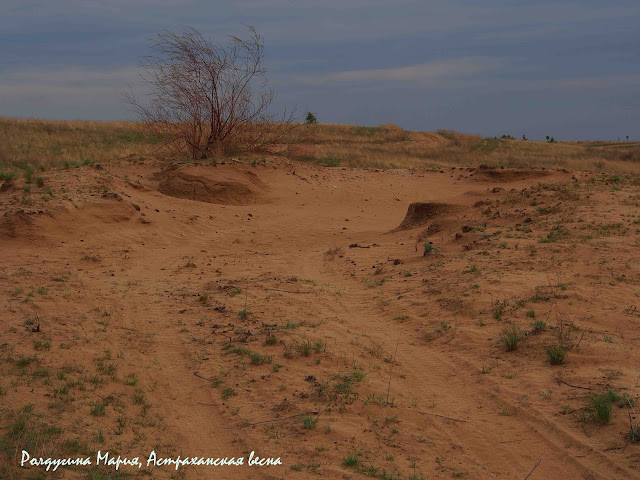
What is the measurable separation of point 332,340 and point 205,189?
31.0 feet

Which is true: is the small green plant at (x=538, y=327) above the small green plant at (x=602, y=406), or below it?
above

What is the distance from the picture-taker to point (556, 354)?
5.14 metres

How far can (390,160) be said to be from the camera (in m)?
23.0

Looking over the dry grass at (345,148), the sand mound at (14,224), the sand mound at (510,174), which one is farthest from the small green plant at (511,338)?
the dry grass at (345,148)

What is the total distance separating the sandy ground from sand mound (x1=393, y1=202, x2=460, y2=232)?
0.26 feet

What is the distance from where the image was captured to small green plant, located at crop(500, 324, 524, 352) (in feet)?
18.0

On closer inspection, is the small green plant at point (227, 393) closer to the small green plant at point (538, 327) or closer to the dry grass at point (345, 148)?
the small green plant at point (538, 327)

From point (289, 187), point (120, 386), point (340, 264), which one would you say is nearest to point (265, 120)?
point (289, 187)

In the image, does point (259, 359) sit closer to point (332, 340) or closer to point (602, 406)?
point (332, 340)

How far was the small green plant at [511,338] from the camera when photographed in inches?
215

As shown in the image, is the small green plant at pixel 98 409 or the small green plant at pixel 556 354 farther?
the small green plant at pixel 556 354

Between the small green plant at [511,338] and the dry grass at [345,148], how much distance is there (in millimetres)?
13858

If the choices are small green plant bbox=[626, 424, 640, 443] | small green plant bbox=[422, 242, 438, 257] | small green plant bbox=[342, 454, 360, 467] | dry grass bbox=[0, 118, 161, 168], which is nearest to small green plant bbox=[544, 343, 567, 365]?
small green plant bbox=[626, 424, 640, 443]

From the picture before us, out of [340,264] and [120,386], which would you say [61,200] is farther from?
[120,386]
